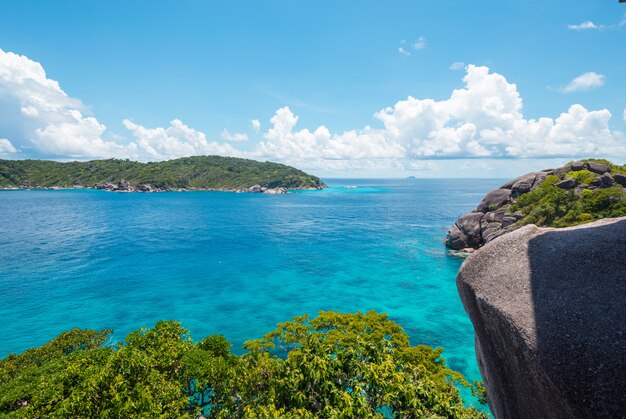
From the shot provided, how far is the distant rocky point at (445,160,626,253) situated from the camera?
5462 cm

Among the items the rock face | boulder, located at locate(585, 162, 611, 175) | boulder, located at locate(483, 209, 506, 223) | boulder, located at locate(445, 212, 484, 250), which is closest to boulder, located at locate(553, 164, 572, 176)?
boulder, located at locate(585, 162, 611, 175)

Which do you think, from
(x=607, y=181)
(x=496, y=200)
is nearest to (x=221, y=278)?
(x=496, y=200)

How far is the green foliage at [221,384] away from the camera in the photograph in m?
12.6

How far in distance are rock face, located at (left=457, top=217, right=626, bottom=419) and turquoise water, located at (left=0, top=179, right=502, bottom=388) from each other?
82.1ft

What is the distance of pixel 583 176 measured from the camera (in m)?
64.0

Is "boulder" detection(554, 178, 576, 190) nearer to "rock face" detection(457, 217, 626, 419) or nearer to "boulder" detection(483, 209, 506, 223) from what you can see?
"boulder" detection(483, 209, 506, 223)

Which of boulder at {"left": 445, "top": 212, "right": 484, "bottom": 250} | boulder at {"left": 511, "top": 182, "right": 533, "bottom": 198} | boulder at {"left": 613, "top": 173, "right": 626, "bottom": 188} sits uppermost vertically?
boulder at {"left": 613, "top": 173, "right": 626, "bottom": 188}

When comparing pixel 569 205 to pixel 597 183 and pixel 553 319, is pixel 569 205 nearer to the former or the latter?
pixel 597 183

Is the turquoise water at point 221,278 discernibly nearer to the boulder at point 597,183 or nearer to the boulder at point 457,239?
the boulder at point 457,239

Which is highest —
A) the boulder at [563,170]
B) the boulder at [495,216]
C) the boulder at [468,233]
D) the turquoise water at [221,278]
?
the boulder at [563,170]

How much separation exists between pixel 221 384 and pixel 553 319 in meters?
15.9

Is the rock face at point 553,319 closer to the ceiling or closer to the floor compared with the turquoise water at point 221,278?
closer to the ceiling

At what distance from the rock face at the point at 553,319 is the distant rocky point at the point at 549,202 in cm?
4530

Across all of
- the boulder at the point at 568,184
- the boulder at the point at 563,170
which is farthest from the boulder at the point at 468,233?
the boulder at the point at 563,170
